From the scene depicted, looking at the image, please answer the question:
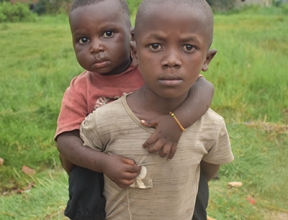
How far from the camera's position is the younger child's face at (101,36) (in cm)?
158

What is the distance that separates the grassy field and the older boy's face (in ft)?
5.69

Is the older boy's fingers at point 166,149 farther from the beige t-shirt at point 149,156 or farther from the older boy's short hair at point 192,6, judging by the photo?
the older boy's short hair at point 192,6

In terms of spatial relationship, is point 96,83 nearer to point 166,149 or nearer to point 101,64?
point 101,64

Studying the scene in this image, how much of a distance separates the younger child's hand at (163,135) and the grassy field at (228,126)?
5.14 feet

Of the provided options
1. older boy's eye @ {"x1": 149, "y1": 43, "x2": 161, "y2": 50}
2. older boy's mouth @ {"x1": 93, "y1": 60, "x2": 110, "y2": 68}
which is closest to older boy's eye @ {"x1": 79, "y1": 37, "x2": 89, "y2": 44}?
older boy's mouth @ {"x1": 93, "y1": 60, "x2": 110, "y2": 68}

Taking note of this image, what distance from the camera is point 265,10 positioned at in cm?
1878

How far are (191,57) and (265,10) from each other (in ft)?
61.1

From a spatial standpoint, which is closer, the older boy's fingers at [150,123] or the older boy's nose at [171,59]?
the older boy's nose at [171,59]

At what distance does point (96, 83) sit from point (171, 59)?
1.33 ft

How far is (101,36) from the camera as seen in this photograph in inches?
63.5

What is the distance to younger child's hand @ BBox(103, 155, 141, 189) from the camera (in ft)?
4.89

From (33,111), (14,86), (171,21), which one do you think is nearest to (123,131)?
(171,21)

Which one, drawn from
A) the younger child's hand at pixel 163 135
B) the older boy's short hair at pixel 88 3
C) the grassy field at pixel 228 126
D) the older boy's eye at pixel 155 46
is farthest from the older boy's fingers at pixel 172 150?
the grassy field at pixel 228 126

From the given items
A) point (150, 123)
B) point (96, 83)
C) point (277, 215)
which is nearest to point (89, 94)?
point (96, 83)
